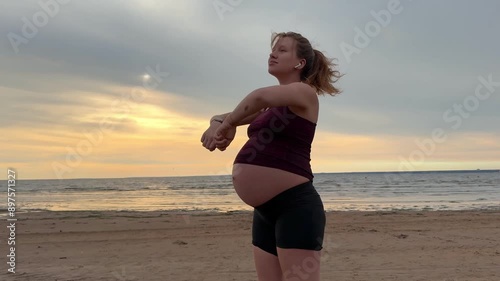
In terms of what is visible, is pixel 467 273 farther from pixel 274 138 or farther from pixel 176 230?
pixel 176 230

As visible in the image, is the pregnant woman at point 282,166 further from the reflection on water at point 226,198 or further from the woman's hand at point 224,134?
the reflection on water at point 226,198

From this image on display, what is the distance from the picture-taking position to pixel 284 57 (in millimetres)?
2178

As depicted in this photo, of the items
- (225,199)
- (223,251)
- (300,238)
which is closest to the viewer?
(300,238)

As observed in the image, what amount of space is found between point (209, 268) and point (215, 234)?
3848mm

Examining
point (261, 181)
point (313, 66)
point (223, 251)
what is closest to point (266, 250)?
point (261, 181)

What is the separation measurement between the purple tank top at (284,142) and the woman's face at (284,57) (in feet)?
0.71

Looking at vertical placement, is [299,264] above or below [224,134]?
below

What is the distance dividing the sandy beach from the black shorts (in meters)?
4.72

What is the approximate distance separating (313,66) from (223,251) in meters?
6.93

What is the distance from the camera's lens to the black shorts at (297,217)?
1.99 metres

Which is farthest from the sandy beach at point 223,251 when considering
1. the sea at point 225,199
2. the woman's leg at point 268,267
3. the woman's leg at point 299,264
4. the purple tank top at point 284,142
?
the sea at point 225,199

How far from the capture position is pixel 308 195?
205cm

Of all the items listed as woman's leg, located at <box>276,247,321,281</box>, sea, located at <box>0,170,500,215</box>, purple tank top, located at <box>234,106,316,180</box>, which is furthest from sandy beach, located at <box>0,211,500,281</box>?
sea, located at <box>0,170,500,215</box>

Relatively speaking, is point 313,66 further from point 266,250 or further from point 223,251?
point 223,251
